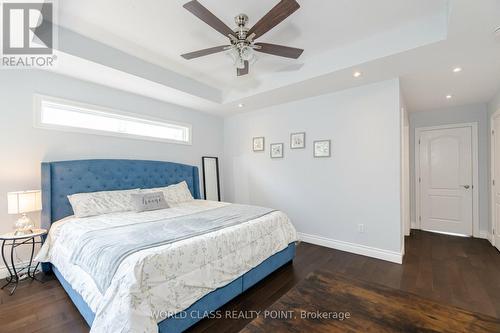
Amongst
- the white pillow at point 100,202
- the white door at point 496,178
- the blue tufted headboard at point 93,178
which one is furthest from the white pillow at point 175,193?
the white door at point 496,178

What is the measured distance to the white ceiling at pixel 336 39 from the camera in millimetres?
2117

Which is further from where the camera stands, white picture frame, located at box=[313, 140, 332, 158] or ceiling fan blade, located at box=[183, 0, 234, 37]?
white picture frame, located at box=[313, 140, 332, 158]

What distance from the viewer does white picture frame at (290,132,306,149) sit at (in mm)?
3984

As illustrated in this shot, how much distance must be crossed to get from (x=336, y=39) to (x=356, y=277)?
2818 mm

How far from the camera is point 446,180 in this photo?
14.6 ft

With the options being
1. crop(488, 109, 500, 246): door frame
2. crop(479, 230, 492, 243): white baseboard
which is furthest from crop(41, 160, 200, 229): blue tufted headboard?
crop(479, 230, 492, 243): white baseboard

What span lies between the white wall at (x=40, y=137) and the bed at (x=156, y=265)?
200 mm

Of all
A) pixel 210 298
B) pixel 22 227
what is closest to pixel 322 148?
pixel 210 298

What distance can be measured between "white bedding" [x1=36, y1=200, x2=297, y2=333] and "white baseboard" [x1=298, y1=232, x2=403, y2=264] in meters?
1.23

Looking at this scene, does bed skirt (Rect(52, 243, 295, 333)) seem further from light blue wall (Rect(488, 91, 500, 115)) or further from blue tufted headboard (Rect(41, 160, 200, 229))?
light blue wall (Rect(488, 91, 500, 115))

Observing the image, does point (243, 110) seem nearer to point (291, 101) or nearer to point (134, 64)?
point (291, 101)

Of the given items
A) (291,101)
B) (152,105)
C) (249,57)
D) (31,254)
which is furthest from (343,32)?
(31,254)

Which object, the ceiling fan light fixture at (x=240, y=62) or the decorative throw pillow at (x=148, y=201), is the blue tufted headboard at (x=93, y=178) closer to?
the decorative throw pillow at (x=148, y=201)

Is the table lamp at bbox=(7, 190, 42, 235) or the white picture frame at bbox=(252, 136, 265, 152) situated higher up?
the white picture frame at bbox=(252, 136, 265, 152)
